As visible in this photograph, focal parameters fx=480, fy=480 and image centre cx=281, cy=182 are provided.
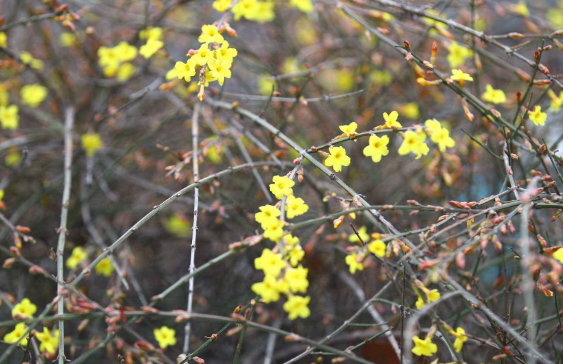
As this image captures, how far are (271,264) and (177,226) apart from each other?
172 cm

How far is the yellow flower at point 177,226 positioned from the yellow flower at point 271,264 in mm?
1645

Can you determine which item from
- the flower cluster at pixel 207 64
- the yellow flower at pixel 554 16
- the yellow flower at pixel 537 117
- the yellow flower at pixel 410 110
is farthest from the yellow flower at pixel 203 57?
the yellow flower at pixel 554 16

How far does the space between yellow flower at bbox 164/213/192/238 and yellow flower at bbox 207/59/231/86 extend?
1421 mm

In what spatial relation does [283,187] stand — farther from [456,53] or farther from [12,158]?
[12,158]

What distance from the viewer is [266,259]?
1316 mm

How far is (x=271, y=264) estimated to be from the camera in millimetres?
1323

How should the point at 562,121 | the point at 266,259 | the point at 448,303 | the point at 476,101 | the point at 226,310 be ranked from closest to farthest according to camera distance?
the point at 266,259 < the point at 476,101 < the point at 448,303 < the point at 226,310 < the point at 562,121

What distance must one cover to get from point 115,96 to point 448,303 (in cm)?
243

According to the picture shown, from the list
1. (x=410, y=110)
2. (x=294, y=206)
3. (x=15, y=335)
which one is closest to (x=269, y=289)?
(x=294, y=206)

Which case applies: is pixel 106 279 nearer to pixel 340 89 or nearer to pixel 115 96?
pixel 115 96

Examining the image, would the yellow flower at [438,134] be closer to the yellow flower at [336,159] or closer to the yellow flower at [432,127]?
the yellow flower at [432,127]

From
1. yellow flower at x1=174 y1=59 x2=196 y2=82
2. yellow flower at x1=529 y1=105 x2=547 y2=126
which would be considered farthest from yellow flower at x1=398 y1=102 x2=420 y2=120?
yellow flower at x1=174 y1=59 x2=196 y2=82

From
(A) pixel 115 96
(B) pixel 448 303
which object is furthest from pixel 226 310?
(A) pixel 115 96

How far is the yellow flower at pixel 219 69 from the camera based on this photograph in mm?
1599
